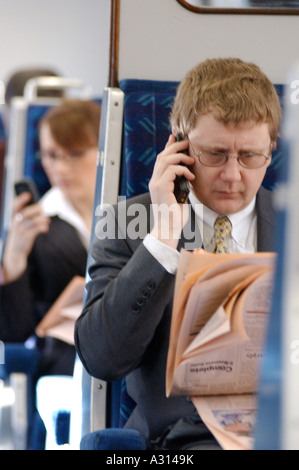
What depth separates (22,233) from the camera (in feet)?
7.67

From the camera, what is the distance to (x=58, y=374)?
220 cm

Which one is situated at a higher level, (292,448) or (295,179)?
(295,179)

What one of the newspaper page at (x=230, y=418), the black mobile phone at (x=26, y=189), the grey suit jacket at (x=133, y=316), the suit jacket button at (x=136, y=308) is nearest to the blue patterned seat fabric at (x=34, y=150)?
the black mobile phone at (x=26, y=189)

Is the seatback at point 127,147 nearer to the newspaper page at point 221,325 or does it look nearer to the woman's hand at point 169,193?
the woman's hand at point 169,193

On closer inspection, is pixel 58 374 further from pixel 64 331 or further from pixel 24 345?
pixel 64 331

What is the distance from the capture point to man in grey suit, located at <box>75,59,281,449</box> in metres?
1.21

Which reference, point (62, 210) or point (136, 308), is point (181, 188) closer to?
point (136, 308)

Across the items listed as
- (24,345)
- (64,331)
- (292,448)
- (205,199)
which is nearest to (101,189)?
(205,199)

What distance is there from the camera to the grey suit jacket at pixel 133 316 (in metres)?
1.19

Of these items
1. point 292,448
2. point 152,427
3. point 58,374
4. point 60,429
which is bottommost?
point 58,374

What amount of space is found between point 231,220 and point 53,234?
1.17m

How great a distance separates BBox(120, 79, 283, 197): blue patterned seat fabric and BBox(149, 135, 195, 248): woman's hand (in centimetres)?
11

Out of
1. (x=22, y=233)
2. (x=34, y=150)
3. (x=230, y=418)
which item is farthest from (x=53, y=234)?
(x=230, y=418)

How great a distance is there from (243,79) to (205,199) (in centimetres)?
25
